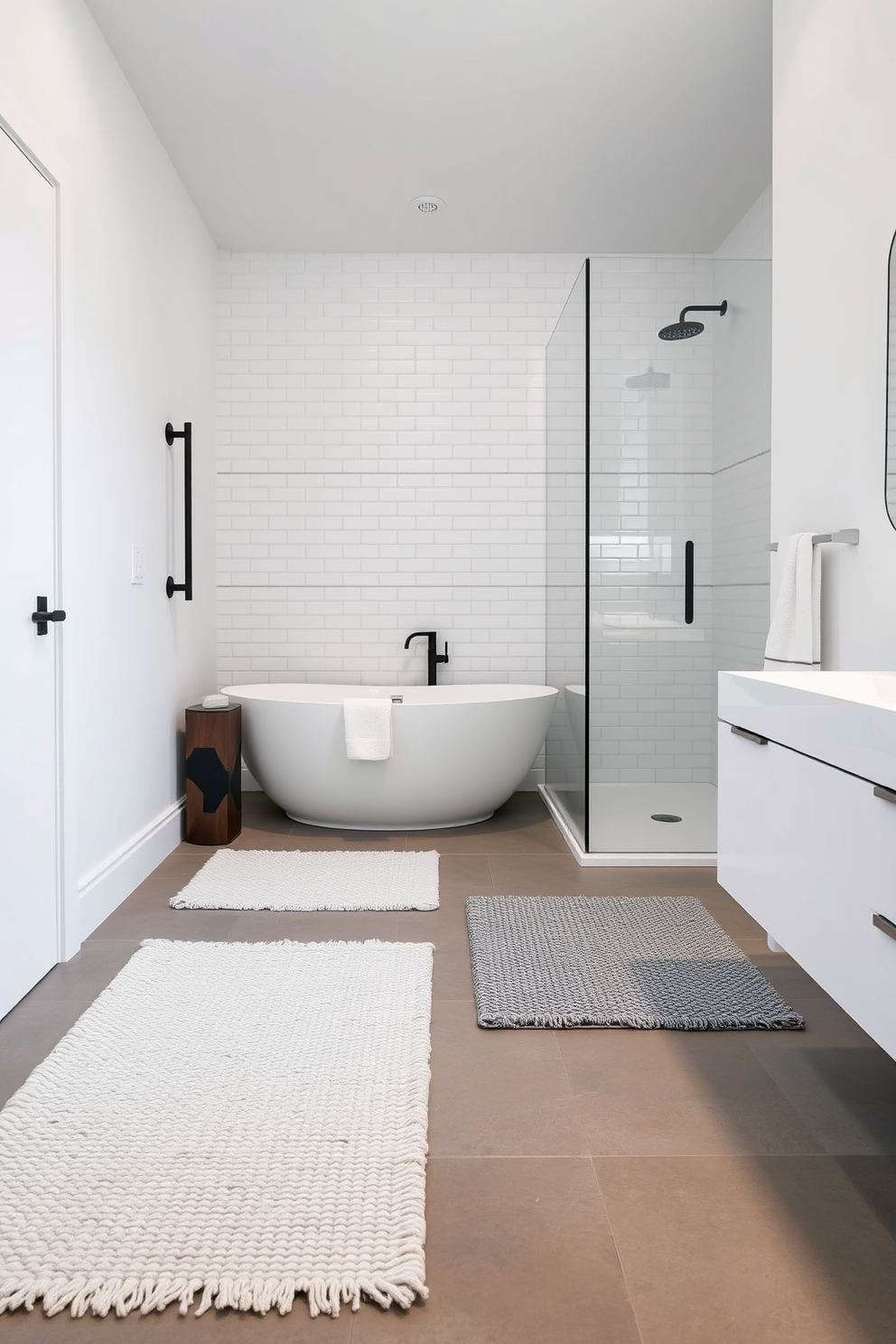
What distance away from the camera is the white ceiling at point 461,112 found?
303cm

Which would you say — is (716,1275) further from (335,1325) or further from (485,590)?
(485,590)

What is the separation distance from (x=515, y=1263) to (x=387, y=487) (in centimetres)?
Answer: 419

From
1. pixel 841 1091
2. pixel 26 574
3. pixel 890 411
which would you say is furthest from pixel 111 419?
pixel 841 1091

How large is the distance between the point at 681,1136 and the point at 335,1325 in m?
0.80

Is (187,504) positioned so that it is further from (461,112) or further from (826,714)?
(826,714)

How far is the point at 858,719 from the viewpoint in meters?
1.44

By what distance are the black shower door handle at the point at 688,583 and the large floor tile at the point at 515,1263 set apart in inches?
89.9

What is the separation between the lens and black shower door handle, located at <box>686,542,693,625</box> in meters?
3.54

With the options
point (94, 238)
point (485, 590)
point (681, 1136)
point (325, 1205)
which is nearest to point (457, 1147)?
point (325, 1205)

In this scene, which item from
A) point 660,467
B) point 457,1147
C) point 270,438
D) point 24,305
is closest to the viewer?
point 457,1147

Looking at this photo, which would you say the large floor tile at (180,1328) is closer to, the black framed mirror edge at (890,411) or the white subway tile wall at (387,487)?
the black framed mirror edge at (890,411)

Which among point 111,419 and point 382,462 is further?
point 382,462

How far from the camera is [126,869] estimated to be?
3.31m

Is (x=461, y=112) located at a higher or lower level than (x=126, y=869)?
higher
